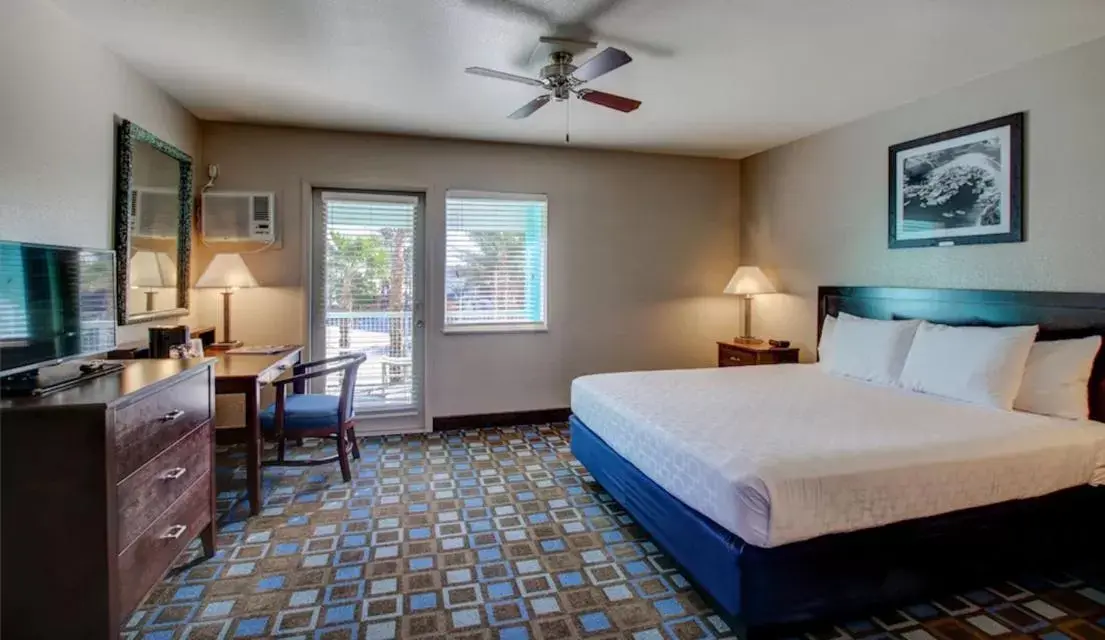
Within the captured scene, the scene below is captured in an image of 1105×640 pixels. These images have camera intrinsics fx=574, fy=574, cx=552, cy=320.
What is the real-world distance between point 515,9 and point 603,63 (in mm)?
448

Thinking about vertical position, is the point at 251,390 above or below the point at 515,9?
below

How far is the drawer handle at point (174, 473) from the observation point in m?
2.13

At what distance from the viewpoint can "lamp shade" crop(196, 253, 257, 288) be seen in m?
3.93

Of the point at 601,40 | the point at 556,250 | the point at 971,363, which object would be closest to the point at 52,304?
the point at 601,40

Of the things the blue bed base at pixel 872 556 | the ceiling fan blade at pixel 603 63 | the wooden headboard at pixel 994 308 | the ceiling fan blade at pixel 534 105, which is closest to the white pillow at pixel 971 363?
the wooden headboard at pixel 994 308

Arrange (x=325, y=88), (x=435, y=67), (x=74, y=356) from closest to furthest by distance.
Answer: (x=74, y=356) → (x=435, y=67) → (x=325, y=88)

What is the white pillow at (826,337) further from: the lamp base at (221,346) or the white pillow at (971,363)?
the lamp base at (221,346)

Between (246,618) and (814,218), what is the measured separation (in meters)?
4.57

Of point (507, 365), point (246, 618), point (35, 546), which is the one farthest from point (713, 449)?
point (507, 365)

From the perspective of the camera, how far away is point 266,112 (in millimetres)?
4082

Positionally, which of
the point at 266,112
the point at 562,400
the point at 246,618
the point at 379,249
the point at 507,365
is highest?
the point at 266,112

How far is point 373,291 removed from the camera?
476 centimetres

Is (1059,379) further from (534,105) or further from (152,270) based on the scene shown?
(152,270)

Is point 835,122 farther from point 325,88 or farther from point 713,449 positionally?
point 325,88
